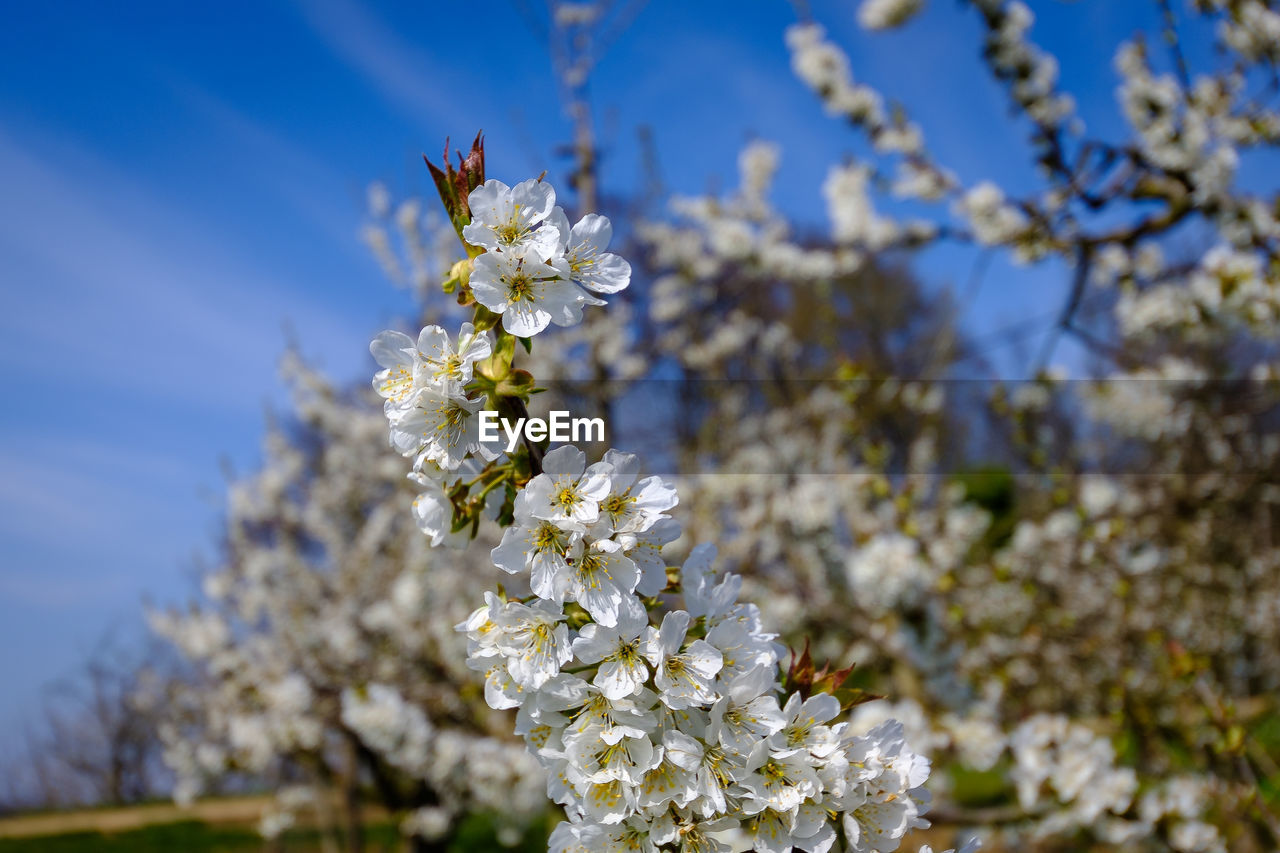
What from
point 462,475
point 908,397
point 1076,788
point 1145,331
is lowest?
point 1076,788

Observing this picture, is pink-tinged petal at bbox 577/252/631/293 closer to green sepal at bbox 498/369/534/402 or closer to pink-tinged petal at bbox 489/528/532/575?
green sepal at bbox 498/369/534/402

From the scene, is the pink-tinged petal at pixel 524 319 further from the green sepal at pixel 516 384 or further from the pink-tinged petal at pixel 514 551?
the pink-tinged petal at pixel 514 551

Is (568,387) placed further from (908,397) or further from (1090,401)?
(1090,401)

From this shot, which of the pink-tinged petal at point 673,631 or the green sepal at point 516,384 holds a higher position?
the green sepal at point 516,384

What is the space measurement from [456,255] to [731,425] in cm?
379

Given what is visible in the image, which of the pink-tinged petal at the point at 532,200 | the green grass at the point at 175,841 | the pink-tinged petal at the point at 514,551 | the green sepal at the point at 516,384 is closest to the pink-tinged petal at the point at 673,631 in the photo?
the pink-tinged petal at the point at 514,551

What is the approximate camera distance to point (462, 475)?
3.87 feet

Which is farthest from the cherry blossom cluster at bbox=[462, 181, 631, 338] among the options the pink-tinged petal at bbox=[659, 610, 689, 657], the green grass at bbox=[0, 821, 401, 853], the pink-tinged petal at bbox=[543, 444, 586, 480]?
the green grass at bbox=[0, 821, 401, 853]

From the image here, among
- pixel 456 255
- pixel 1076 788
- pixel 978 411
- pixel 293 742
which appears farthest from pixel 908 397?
pixel 978 411

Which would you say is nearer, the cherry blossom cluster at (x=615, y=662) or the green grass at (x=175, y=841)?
the cherry blossom cluster at (x=615, y=662)

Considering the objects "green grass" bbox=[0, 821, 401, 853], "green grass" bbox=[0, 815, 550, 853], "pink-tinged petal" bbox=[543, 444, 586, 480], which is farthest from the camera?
"green grass" bbox=[0, 821, 401, 853]

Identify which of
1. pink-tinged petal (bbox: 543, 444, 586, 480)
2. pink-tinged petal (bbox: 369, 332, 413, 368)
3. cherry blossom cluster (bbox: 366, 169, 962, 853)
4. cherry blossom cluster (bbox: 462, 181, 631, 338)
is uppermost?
cherry blossom cluster (bbox: 462, 181, 631, 338)

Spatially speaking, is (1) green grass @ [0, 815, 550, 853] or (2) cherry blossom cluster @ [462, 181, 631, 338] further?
(1) green grass @ [0, 815, 550, 853]

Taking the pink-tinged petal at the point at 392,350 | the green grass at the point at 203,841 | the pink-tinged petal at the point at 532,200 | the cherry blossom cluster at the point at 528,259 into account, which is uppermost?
the pink-tinged petal at the point at 532,200
